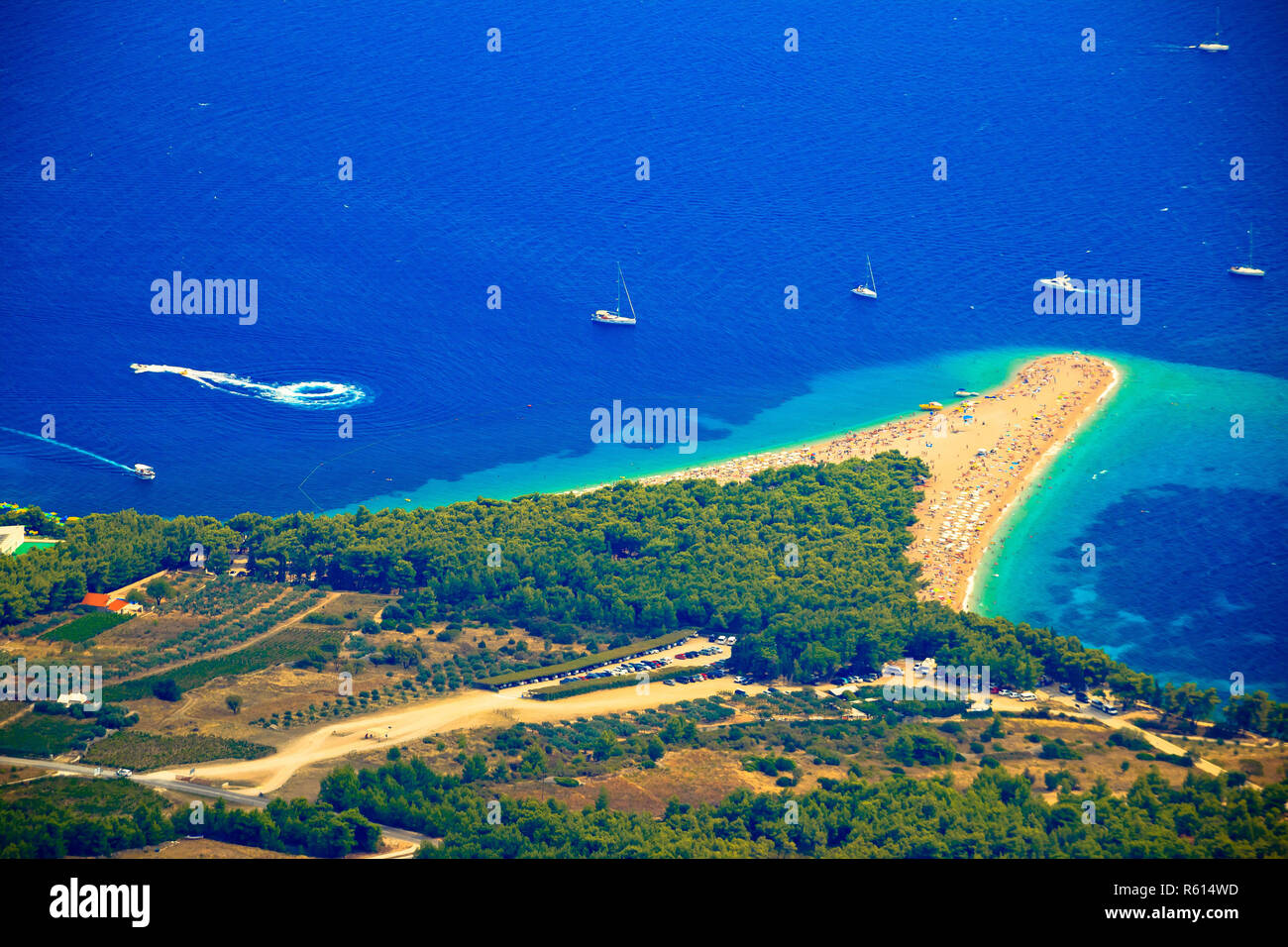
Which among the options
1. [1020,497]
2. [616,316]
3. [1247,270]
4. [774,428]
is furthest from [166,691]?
[1247,270]

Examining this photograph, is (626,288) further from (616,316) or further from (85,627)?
(85,627)

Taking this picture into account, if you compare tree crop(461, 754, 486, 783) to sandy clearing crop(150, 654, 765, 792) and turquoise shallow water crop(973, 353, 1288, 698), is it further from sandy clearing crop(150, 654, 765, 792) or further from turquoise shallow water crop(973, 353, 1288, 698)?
turquoise shallow water crop(973, 353, 1288, 698)

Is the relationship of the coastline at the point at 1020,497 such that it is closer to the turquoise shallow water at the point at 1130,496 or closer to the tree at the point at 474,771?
the turquoise shallow water at the point at 1130,496

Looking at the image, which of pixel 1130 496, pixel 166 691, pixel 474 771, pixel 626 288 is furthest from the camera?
pixel 626 288

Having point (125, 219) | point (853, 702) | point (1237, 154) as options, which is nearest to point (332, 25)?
point (125, 219)

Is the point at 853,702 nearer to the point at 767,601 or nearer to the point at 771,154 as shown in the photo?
the point at 767,601

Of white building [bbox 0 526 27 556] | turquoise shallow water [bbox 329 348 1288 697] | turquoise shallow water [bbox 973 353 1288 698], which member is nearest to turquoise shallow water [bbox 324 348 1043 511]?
turquoise shallow water [bbox 329 348 1288 697]

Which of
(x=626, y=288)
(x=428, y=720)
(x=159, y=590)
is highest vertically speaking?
(x=626, y=288)

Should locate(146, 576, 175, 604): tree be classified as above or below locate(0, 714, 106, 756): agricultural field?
above
